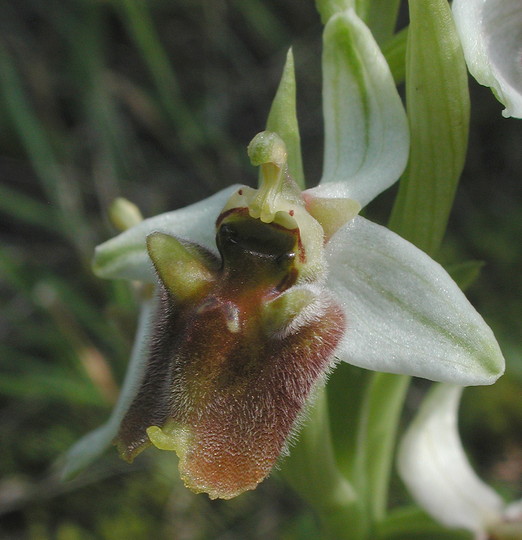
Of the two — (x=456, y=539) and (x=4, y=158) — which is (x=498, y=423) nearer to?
(x=456, y=539)

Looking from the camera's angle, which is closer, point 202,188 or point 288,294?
point 288,294

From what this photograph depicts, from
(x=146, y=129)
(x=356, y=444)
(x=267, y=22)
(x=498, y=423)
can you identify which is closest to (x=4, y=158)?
(x=146, y=129)

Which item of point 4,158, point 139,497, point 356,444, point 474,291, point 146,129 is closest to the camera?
point 356,444

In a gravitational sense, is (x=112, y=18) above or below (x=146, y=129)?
above

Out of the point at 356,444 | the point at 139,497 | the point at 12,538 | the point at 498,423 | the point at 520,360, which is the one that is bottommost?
the point at 12,538

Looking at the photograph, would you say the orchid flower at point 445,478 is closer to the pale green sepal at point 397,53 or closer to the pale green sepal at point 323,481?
the pale green sepal at point 323,481

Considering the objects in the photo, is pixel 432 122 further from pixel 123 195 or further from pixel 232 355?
pixel 123 195

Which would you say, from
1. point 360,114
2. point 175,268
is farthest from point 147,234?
point 360,114
